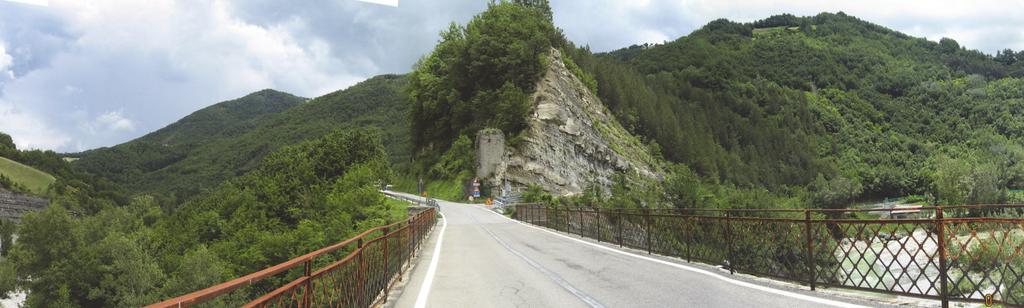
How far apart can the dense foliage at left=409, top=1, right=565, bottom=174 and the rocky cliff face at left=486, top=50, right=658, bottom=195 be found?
2464mm

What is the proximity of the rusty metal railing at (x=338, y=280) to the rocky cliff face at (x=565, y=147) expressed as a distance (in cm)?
4615

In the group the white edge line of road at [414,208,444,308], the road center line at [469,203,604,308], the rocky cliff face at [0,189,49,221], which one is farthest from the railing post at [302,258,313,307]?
the rocky cliff face at [0,189,49,221]

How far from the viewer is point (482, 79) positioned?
6838cm

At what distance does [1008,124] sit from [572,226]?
15910cm

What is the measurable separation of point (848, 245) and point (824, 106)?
568ft

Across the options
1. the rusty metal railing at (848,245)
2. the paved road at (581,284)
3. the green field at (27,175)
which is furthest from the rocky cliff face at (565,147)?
the green field at (27,175)

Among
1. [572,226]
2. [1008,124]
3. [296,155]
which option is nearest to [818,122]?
[1008,124]

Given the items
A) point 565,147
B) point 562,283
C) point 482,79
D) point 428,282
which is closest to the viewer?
point 562,283

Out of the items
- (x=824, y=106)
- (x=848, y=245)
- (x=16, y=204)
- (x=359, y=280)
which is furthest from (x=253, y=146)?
(x=824, y=106)

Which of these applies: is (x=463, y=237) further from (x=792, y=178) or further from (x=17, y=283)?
(x=792, y=178)

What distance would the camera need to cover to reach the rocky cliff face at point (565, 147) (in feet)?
191

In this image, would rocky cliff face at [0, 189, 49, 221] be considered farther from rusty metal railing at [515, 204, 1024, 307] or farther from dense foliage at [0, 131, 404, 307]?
rusty metal railing at [515, 204, 1024, 307]

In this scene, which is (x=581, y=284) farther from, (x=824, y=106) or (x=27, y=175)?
(x=27, y=175)

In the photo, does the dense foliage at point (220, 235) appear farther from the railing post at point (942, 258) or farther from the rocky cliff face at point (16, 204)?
the rocky cliff face at point (16, 204)
